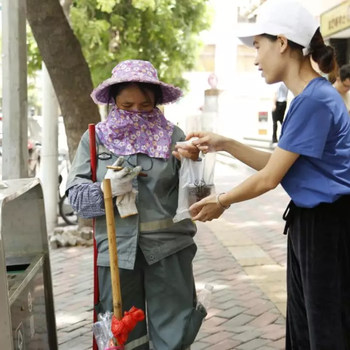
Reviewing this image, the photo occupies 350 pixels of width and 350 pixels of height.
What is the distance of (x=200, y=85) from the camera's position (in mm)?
37344

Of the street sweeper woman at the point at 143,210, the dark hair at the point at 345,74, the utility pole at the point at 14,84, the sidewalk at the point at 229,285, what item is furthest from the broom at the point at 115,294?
the dark hair at the point at 345,74

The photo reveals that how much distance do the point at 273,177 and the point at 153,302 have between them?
0.92 m

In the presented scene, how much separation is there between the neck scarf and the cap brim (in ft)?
1.91

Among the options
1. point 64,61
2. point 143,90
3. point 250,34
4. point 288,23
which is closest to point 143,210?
point 143,90

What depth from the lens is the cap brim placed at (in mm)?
2502

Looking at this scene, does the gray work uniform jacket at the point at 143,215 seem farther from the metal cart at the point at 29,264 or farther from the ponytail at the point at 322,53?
the ponytail at the point at 322,53

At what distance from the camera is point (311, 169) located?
7.89 feet

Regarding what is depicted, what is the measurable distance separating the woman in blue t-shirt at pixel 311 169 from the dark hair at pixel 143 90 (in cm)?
55

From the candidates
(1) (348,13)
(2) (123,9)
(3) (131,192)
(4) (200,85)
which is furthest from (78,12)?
(4) (200,85)

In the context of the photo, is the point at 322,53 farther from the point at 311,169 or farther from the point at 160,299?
the point at 160,299

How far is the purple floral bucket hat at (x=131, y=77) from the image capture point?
275cm

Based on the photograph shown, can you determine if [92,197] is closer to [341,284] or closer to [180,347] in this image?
[180,347]

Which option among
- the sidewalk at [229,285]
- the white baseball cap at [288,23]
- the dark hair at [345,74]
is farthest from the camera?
the dark hair at [345,74]

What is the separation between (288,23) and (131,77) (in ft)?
2.48
